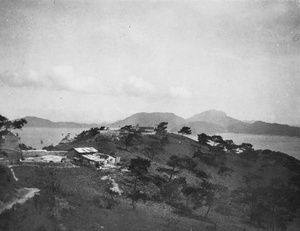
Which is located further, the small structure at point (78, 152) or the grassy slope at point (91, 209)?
the small structure at point (78, 152)

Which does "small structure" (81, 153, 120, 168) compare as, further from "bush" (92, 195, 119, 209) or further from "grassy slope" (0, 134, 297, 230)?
"bush" (92, 195, 119, 209)

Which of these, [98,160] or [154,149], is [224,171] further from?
[98,160]

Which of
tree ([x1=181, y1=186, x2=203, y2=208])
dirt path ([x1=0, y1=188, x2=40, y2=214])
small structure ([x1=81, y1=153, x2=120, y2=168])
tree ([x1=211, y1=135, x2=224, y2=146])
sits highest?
tree ([x1=211, y1=135, x2=224, y2=146])

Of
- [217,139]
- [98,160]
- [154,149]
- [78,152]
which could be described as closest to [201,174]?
[154,149]

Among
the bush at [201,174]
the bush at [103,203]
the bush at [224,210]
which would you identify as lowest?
the bush at [224,210]

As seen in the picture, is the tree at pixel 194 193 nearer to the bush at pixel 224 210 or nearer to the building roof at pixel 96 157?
the bush at pixel 224 210

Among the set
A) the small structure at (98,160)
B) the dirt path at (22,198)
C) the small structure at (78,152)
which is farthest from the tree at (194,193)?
the small structure at (78,152)

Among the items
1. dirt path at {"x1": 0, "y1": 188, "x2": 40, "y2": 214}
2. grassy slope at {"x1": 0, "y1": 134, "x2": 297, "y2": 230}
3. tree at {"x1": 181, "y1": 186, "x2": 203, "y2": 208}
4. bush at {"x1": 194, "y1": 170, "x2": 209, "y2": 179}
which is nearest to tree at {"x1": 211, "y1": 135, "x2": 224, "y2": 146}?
bush at {"x1": 194, "y1": 170, "x2": 209, "y2": 179}

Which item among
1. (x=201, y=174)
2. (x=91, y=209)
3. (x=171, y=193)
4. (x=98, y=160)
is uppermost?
(x=98, y=160)
